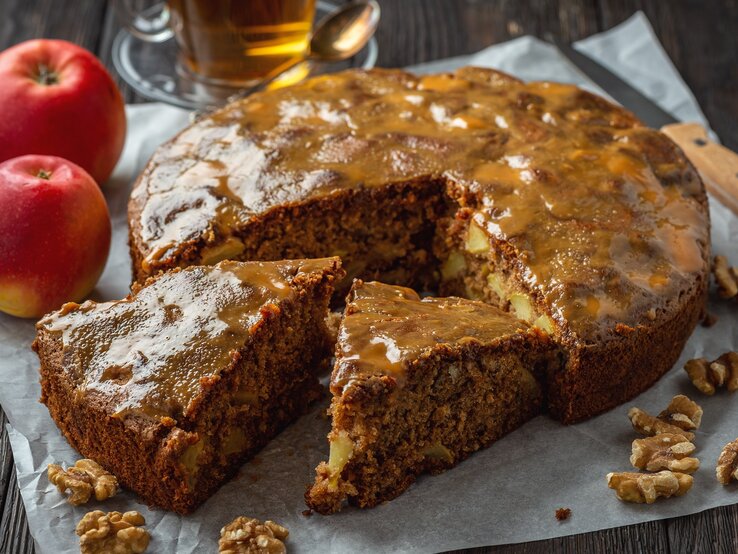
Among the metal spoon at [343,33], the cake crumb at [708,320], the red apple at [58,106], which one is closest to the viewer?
the cake crumb at [708,320]

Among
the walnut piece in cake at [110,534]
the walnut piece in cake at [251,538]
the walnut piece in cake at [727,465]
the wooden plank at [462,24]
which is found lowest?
the walnut piece in cake at [727,465]

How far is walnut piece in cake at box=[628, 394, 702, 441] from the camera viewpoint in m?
4.36

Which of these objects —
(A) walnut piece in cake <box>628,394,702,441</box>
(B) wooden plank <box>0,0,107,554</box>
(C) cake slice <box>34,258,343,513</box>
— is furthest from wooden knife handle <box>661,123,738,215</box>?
(B) wooden plank <box>0,0,107,554</box>

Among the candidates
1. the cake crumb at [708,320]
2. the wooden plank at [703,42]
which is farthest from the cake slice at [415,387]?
the wooden plank at [703,42]

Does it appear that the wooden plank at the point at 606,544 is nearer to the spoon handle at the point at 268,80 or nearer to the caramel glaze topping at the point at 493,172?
the caramel glaze topping at the point at 493,172

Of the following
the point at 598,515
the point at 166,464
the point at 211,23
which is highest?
the point at 211,23

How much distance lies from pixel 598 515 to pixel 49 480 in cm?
220

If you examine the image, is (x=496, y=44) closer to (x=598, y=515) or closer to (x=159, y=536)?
(x=598, y=515)

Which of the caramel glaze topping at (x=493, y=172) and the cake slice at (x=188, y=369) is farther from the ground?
the caramel glaze topping at (x=493, y=172)

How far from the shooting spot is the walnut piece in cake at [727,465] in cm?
414

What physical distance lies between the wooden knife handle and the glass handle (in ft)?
11.1

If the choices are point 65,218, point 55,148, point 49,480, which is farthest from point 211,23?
point 49,480

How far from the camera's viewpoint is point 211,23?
6184 millimetres

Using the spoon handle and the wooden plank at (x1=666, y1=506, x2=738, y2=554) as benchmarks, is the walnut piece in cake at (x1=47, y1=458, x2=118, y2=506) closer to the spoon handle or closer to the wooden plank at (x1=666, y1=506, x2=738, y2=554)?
the wooden plank at (x1=666, y1=506, x2=738, y2=554)
